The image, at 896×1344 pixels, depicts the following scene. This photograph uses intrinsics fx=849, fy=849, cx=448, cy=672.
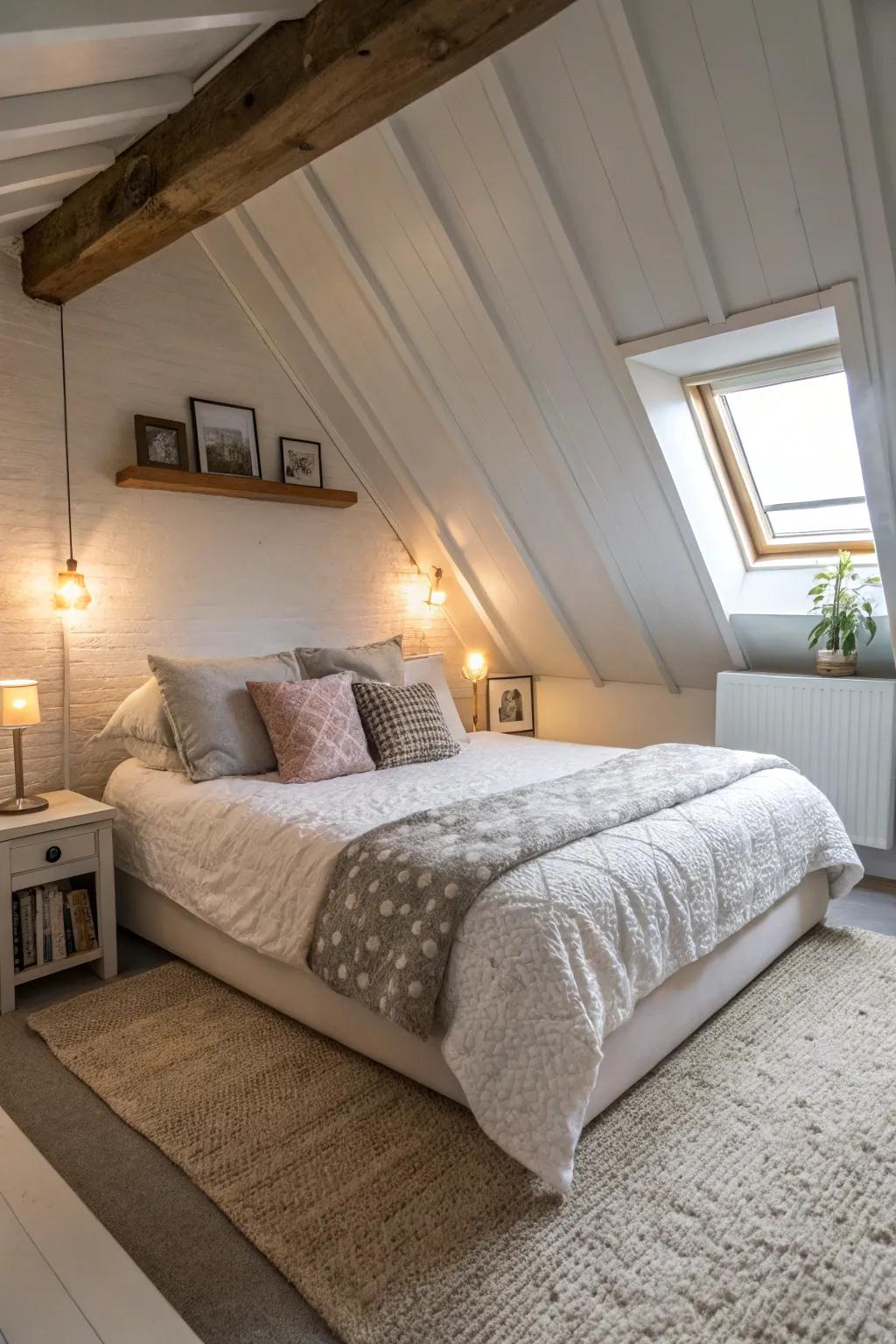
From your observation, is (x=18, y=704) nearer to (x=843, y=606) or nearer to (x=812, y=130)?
(x=812, y=130)

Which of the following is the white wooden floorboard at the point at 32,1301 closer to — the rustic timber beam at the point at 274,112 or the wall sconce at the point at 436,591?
the rustic timber beam at the point at 274,112

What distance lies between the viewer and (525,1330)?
1.34 m

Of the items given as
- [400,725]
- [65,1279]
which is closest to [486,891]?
[65,1279]

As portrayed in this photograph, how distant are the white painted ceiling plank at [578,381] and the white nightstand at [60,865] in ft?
7.09

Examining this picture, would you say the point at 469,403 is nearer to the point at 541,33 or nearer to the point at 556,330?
the point at 556,330

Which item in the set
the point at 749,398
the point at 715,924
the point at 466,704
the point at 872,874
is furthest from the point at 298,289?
the point at 872,874

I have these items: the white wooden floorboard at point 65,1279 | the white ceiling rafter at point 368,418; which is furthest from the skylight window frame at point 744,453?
the white wooden floorboard at point 65,1279

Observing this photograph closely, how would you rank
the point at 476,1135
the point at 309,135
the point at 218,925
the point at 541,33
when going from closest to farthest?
the point at 476,1135 < the point at 309,135 < the point at 541,33 < the point at 218,925

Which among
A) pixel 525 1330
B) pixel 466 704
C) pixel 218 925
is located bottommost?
pixel 525 1330

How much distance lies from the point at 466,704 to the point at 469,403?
1789mm

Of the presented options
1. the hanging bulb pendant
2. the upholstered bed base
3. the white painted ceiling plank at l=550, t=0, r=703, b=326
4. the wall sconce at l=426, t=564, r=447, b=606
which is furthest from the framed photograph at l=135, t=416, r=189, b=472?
the white painted ceiling plank at l=550, t=0, r=703, b=326

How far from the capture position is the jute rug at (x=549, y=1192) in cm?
138

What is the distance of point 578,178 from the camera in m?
2.49

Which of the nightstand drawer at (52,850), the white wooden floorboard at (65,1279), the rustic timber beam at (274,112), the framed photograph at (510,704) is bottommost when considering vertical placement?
the white wooden floorboard at (65,1279)
